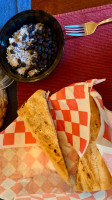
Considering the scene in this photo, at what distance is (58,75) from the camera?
116 cm

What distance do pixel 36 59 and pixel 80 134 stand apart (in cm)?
44

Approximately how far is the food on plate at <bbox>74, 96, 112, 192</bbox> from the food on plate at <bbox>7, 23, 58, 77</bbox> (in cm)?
32

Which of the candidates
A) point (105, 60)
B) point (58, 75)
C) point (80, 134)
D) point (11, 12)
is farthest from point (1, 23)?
point (80, 134)

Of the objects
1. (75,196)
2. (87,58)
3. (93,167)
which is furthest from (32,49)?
(75,196)

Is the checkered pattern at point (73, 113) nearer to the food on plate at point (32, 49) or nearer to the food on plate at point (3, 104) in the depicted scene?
the food on plate at point (32, 49)

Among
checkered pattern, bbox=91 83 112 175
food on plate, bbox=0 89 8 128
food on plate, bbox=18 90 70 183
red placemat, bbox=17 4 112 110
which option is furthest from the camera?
food on plate, bbox=0 89 8 128

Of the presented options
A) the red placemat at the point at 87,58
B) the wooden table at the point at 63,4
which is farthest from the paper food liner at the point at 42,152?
the wooden table at the point at 63,4

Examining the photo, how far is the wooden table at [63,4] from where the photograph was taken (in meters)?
1.16

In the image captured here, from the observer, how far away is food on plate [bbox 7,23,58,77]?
1.06m

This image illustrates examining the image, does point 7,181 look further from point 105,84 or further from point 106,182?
point 105,84

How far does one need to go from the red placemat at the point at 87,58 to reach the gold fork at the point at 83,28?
0.02 m

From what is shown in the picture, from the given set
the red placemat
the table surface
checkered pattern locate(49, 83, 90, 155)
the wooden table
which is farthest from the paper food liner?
the wooden table

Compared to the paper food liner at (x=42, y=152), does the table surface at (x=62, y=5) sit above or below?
above

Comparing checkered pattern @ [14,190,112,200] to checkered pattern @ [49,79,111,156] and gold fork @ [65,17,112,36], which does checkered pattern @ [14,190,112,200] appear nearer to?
checkered pattern @ [49,79,111,156]
